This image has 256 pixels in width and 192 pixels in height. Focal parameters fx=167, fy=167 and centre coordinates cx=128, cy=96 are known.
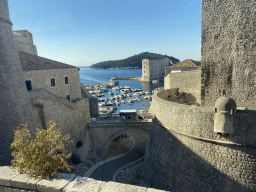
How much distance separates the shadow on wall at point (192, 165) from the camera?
10.4 metres

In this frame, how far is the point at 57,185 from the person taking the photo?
4.29 metres

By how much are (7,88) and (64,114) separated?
8.91 meters

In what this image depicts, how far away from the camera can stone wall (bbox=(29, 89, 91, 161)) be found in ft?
57.1

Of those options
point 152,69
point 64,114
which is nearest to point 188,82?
point 64,114

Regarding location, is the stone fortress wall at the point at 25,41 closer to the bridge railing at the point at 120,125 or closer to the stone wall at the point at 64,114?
the stone wall at the point at 64,114

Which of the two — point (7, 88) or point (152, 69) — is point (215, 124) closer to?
point (7, 88)

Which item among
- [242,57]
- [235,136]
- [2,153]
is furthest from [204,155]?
[2,153]

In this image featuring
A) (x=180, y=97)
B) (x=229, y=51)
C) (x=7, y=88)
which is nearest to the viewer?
(x=7, y=88)

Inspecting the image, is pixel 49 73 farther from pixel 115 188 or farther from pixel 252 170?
pixel 252 170

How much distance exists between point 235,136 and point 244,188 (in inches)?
127

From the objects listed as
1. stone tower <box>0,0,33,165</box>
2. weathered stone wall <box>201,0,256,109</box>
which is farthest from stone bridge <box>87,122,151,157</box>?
stone tower <box>0,0,33,165</box>

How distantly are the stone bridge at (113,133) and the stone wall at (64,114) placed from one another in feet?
4.28

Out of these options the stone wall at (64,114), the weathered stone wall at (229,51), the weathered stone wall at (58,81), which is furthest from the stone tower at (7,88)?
the weathered stone wall at (229,51)

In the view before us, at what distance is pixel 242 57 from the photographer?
40.0 feet
